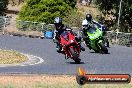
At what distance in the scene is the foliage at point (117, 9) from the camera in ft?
144

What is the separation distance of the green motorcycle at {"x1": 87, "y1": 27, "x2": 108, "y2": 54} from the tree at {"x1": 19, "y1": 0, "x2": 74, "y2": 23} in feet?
67.9

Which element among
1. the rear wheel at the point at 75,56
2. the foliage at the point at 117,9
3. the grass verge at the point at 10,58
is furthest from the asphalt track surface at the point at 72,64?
the foliage at the point at 117,9

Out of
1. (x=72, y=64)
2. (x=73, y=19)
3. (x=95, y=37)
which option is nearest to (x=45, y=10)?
(x=73, y=19)

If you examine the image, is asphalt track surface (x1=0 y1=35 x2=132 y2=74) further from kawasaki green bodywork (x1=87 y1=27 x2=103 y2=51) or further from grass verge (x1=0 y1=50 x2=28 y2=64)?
grass verge (x1=0 y1=50 x2=28 y2=64)

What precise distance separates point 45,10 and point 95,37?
23.0m

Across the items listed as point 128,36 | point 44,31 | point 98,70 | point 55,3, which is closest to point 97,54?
point 98,70

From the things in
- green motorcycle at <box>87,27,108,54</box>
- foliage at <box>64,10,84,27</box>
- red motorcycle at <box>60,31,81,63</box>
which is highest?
red motorcycle at <box>60,31,81,63</box>

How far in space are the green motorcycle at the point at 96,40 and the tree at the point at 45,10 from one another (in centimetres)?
2068

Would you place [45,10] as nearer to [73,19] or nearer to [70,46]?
[73,19]

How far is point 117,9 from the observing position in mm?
45219

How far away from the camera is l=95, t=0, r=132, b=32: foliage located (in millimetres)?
44013

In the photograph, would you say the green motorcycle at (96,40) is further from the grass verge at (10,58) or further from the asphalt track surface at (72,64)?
the grass verge at (10,58)

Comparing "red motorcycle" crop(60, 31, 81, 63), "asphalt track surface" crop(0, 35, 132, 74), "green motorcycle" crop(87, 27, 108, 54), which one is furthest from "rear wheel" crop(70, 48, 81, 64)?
"green motorcycle" crop(87, 27, 108, 54)

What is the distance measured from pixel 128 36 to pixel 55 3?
1271 cm
